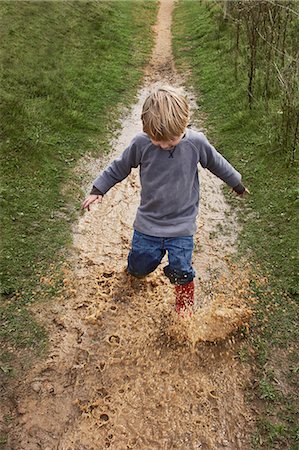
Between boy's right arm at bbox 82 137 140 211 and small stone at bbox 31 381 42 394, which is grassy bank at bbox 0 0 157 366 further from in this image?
boy's right arm at bbox 82 137 140 211

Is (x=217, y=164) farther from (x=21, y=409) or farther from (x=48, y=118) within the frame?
(x=48, y=118)

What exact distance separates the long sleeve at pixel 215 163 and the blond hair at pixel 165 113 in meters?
0.36

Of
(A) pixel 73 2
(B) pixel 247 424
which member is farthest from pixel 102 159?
(A) pixel 73 2

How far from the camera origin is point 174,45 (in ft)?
33.3

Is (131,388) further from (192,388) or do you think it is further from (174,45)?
(174,45)

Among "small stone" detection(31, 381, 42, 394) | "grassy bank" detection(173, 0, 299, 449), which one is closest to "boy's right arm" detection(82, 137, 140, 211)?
"small stone" detection(31, 381, 42, 394)

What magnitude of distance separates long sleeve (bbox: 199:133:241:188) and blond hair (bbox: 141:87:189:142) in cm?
36

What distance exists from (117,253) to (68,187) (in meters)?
1.17

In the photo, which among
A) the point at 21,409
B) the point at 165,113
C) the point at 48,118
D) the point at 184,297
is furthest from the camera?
the point at 48,118

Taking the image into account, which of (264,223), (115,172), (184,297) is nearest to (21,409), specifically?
(184,297)

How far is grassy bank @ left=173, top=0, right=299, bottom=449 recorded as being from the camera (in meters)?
3.16

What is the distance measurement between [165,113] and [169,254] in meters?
0.97

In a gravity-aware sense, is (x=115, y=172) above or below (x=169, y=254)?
above

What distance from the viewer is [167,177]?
10.4 feet
